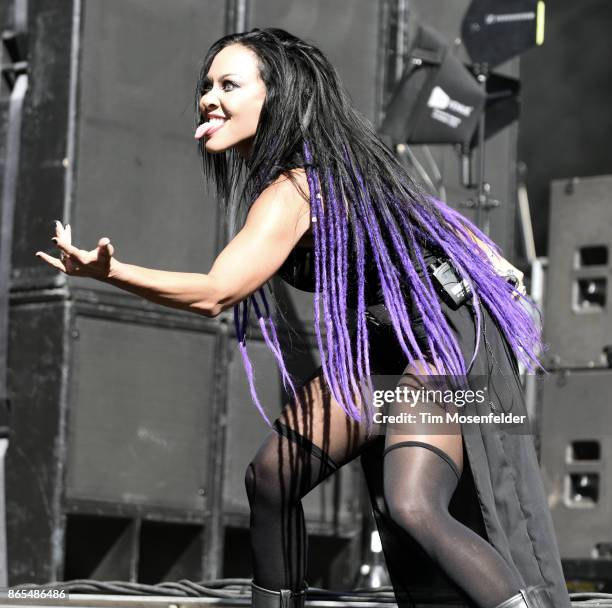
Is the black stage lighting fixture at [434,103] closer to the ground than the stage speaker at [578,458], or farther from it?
farther from it

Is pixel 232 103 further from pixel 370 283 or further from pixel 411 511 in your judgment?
pixel 411 511

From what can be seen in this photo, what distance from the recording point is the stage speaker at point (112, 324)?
5.71 meters

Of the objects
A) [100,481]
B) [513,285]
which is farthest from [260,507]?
[100,481]

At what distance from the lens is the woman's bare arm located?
93.7 inches

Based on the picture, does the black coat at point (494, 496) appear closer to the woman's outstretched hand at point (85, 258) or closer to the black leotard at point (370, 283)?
the black leotard at point (370, 283)

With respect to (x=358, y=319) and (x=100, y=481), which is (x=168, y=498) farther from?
(x=358, y=319)

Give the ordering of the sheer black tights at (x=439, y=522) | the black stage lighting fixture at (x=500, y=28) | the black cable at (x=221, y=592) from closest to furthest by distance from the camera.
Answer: the sheer black tights at (x=439, y=522) < the black cable at (x=221, y=592) < the black stage lighting fixture at (x=500, y=28)

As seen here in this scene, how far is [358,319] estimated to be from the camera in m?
2.75

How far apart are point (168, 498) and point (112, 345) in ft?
2.26

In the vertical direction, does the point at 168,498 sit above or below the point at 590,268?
below

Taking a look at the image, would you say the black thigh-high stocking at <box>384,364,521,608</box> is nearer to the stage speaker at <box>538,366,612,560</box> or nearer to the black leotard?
the black leotard
